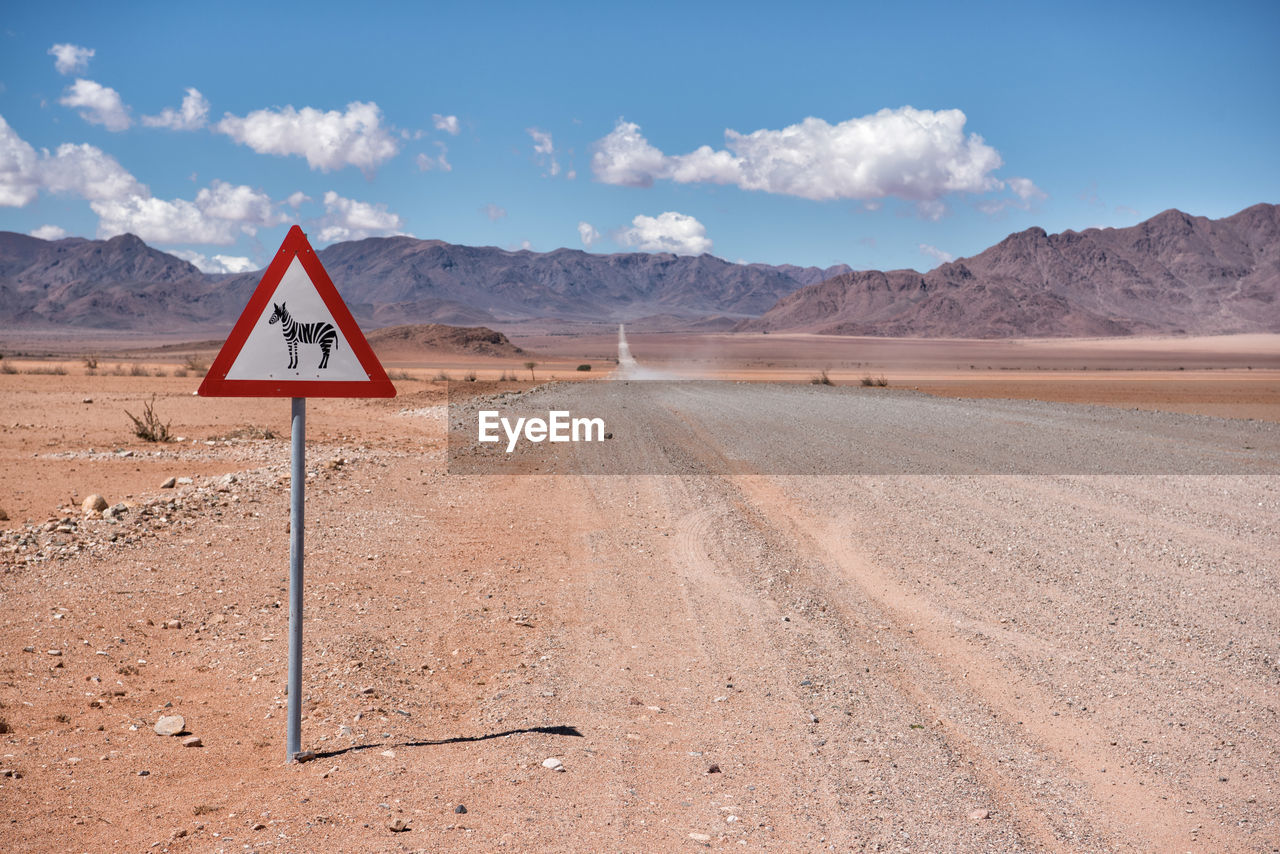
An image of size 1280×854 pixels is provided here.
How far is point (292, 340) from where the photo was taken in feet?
14.0

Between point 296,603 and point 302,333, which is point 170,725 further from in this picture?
point 302,333

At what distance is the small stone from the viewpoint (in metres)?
4.72

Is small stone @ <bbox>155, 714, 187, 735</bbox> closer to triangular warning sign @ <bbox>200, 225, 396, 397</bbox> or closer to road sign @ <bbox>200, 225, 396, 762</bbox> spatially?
road sign @ <bbox>200, 225, 396, 762</bbox>

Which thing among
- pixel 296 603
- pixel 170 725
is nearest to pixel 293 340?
pixel 296 603

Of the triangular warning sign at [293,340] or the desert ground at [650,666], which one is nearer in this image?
the desert ground at [650,666]

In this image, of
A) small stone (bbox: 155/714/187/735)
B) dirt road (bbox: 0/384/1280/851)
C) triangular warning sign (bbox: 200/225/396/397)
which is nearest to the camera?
dirt road (bbox: 0/384/1280/851)

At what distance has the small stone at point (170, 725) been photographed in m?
4.72

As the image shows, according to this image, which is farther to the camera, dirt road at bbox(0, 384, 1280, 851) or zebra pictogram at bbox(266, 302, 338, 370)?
zebra pictogram at bbox(266, 302, 338, 370)

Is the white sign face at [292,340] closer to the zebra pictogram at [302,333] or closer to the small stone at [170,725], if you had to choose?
the zebra pictogram at [302,333]

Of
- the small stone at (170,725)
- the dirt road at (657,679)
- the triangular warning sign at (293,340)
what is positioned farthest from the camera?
the small stone at (170,725)

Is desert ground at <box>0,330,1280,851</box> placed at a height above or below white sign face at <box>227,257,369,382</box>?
below

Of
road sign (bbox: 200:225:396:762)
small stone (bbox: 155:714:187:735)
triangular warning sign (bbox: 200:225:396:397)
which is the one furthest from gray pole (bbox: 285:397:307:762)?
small stone (bbox: 155:714:187:735)

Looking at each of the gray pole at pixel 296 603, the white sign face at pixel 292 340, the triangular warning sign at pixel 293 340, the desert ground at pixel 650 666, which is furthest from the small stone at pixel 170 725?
the white sign face at pixel 292 340

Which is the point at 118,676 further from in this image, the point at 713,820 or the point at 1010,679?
the point at 1010,679
